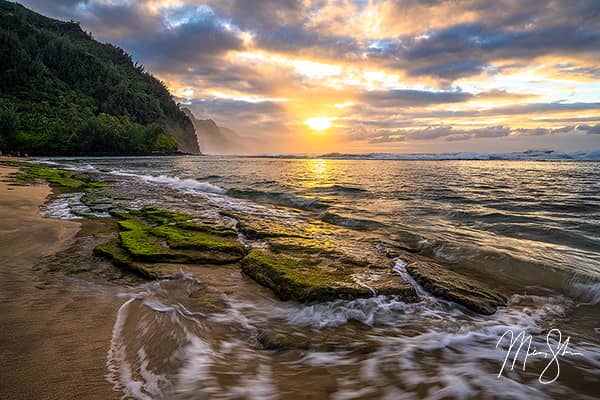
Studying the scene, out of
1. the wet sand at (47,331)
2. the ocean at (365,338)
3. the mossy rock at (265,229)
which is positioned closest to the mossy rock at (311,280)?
the ocean at (365,338)

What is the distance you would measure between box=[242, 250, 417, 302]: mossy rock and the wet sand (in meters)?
2.04

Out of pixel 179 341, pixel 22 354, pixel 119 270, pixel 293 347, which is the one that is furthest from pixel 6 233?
pixel 293 347

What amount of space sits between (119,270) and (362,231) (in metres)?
6.32

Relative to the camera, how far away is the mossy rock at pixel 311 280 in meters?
4.28

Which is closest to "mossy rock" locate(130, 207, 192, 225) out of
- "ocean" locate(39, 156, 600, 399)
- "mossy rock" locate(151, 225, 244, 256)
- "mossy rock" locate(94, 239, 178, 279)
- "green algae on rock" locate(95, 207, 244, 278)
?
"green algae on rock" locate(95, 207, 244, 278)

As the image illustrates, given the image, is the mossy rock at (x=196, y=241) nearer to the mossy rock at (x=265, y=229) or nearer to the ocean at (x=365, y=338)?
the ocean at (x=365, y=338)

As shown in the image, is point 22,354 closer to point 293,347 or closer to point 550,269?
point 293,347

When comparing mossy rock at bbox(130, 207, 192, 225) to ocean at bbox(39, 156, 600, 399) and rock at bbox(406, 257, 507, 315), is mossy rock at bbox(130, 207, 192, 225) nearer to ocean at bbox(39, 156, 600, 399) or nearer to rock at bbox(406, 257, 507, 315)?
ocean at bbox(39, 156, 600, 399)

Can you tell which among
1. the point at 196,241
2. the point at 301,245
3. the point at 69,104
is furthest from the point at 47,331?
the point at 69,104
